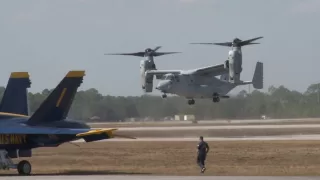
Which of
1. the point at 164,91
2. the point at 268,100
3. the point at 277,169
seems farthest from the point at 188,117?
the point at 277,169

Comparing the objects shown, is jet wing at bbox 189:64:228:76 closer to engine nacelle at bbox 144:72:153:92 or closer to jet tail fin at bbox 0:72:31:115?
engine nacelle at bbox 144:72:153:92

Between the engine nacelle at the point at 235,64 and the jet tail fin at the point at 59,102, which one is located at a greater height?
the engine nacelle at the point at 235,64

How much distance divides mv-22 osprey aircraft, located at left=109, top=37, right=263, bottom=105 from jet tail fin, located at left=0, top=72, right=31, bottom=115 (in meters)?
41.7

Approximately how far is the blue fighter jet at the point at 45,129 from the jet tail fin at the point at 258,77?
59.2 metres

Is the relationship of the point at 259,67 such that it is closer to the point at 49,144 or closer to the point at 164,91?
the point at 164,91

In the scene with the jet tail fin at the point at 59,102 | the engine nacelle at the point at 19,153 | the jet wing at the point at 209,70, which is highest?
the jet wing at the point at 209,70

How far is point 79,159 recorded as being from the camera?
143 ft

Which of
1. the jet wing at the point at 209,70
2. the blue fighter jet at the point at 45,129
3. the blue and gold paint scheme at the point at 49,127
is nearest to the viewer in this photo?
the blue fighter jet at the point at 45,129

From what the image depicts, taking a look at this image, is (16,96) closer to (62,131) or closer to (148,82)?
(62,131)

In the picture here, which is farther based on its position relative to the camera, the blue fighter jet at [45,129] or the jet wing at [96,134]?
the blue fighter jet at [45,129]

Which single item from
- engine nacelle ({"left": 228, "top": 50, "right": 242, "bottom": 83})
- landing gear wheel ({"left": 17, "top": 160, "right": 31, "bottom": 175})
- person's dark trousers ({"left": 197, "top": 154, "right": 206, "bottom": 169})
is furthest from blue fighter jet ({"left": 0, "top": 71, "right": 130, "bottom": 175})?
engine nacelle ({"left": 228, "top": 50, "right": 242, "bottom": 83})

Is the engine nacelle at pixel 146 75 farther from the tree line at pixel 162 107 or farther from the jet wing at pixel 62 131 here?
the jet wing at pixel 62 131

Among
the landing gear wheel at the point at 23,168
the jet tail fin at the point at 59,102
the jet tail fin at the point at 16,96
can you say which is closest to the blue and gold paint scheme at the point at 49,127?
the jet tail fin at the point at 59,102

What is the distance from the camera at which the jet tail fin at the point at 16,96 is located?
38750 millimetres
